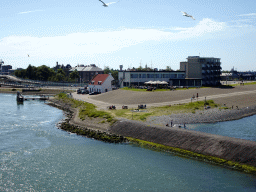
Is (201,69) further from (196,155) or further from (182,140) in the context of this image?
(196,155)

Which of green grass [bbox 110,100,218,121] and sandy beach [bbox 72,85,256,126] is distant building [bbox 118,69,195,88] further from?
green grass [bbox 110,100,218,121]

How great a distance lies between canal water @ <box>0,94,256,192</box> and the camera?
105 feet

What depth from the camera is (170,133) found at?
48000 millimetres

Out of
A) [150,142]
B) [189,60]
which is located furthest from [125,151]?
[189,60]

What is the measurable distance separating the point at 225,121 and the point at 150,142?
985 inches

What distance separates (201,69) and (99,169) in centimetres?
9576

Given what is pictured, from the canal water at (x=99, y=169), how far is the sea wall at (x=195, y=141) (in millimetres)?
2994

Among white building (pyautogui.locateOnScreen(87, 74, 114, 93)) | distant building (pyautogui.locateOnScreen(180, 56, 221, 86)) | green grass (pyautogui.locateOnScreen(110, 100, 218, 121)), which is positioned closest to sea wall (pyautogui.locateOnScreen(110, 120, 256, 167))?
green grass (pyautogui.locateOnScreen(110, 100, 218, 121))

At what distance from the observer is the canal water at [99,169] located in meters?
32.1

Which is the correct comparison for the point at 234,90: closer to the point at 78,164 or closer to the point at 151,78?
the point at 151,78

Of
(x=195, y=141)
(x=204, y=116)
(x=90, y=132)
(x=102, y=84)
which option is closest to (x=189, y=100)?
(x=204, y=116)

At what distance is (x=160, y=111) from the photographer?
219 feet

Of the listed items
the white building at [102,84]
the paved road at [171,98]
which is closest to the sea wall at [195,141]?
the paved road at [171,98]

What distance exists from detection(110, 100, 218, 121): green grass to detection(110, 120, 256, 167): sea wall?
5.87 metres
